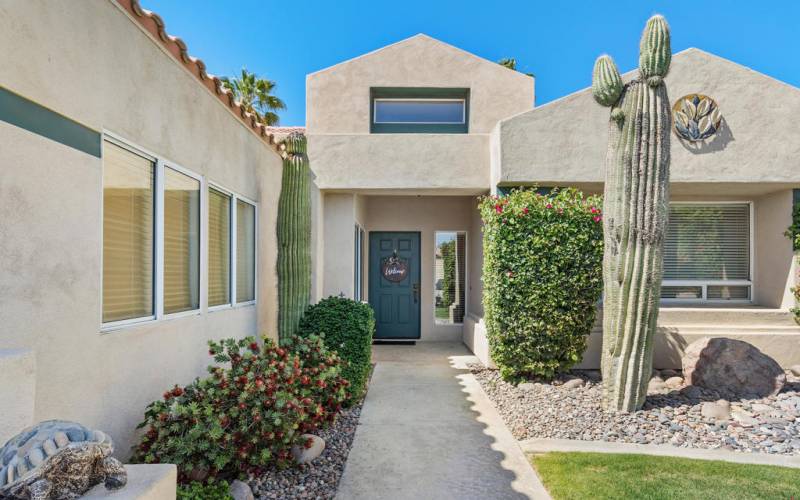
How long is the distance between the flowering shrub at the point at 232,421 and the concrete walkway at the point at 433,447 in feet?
2.51

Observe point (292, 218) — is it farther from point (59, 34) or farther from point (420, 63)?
point (420, 63)

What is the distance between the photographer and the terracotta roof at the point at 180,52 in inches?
143

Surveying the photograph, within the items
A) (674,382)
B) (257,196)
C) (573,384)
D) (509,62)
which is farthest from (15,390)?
(509,62)

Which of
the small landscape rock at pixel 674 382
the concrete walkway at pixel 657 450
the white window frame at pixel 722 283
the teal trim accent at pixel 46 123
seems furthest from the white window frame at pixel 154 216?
the white window frame at pixel 722 283

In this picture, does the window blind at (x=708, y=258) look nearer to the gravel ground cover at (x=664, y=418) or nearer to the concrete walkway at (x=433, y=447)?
the gravel ground cover at (x=664, y=418)

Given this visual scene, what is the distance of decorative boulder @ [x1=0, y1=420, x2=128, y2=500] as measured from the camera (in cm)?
158

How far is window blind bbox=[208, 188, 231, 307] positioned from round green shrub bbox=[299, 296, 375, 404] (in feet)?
4.17

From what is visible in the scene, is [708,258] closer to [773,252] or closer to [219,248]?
[773,252]

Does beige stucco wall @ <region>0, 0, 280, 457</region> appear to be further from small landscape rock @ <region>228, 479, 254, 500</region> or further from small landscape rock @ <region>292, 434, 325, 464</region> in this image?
small landscape rock @ <region>292, 434, 325, 464</region>

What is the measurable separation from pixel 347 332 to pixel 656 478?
3.92 m

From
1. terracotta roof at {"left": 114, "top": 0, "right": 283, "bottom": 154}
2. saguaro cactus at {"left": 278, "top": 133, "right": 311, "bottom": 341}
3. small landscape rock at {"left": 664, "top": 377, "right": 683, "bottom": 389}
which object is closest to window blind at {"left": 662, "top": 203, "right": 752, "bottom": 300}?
small landscape rock at {"left": 664, "top": 377, "right": 683, "bottom": 389}

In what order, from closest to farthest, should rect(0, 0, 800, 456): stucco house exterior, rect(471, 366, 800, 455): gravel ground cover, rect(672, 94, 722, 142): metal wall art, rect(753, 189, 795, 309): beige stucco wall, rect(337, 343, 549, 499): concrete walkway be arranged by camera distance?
rect(0, 0, 800, 456): stucco house exterior
rect(337, 343, 549, 499): concrete walkway
rect(471, 366, 800, 455): gravel ground cover
rect(672, 94, 722, 142): metal wall art
rect(753, 189, 795, 309): beige stucco wall

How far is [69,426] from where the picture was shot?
1.82 metres

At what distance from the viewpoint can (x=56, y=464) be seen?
64.9 inches
